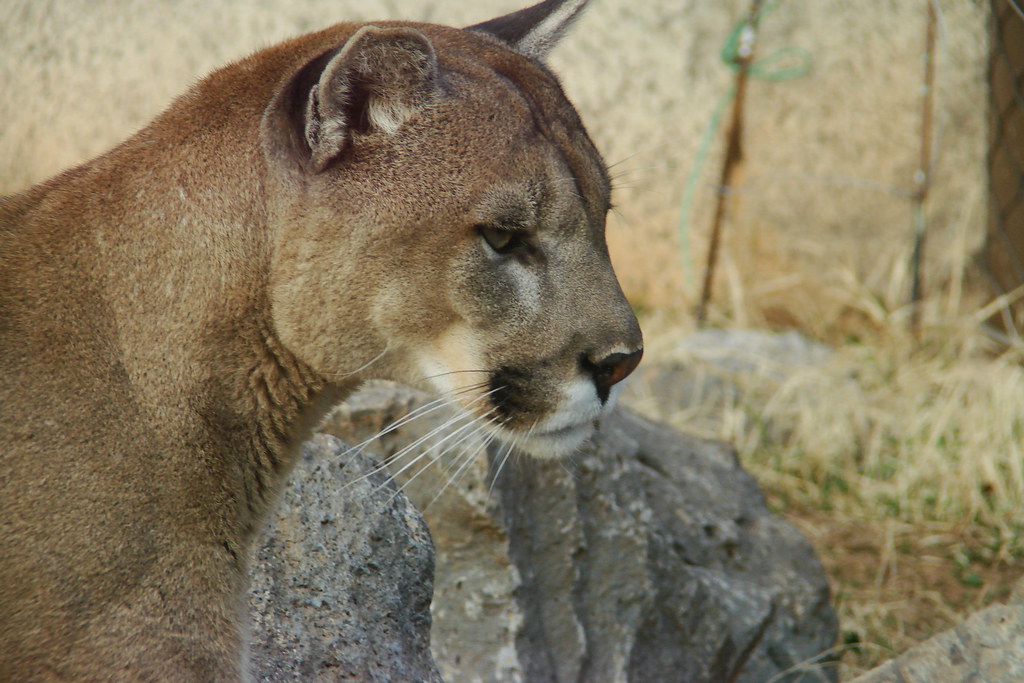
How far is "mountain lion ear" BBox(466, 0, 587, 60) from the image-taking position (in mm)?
3051

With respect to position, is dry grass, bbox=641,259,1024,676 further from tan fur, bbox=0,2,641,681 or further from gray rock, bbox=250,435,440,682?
tan fur, bbox=0,2,641,681

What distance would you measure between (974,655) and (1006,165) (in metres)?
4.97

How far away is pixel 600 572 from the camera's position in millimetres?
4090

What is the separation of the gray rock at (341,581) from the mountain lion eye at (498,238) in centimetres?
77

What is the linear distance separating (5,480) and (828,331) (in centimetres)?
613

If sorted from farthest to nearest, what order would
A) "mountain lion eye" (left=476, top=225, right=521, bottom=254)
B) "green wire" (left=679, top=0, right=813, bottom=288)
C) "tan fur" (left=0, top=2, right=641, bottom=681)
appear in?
"green wire" (left=679, top=0, right=813, bottom=288), "mountain lion eye" (left=476, top=225, right=521, bottom=254), "tan fur" (left=0, top=2, right=641, bottom=681)

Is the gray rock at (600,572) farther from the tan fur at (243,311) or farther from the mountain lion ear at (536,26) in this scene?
the mountain lion ear at (536,26)

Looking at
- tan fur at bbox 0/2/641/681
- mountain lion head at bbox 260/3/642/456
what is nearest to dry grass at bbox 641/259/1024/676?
mountain lion head at bbox 260/3/642/456

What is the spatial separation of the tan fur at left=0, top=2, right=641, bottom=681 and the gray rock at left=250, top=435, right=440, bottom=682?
542 millimetres

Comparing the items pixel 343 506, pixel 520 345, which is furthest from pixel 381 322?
pixel 343 506

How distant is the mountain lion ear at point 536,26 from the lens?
3051 mm

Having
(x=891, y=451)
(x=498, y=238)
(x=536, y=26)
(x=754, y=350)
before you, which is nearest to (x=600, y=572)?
(x=498, y=238)

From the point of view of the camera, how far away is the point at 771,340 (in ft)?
23.9

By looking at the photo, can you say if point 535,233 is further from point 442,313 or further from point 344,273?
point 344,273
